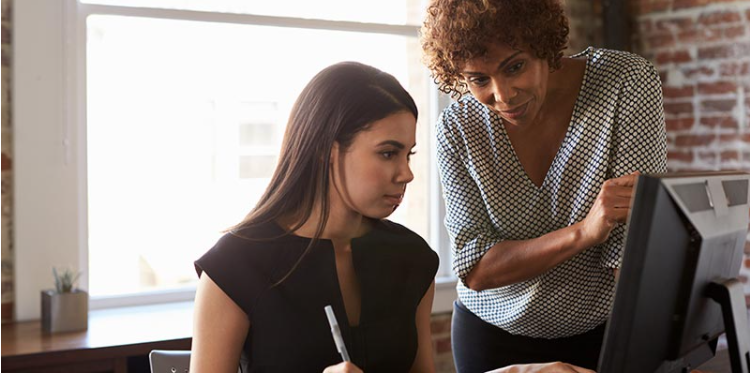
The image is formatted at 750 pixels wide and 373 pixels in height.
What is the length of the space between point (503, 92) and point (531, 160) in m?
0.27

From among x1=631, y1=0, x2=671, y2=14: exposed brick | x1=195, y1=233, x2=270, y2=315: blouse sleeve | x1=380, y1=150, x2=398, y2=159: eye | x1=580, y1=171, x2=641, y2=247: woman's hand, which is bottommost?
x1=195, y1=233, x2=270, y2=315: blouse sleeve

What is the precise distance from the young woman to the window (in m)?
1.56


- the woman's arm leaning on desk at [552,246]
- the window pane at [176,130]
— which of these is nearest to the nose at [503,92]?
the woman's arm leaning on desk at [552,246]

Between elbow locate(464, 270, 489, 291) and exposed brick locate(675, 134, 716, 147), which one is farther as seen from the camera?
exposed brick locate(675, 134, 716, 147)

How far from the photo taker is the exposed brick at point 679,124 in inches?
145

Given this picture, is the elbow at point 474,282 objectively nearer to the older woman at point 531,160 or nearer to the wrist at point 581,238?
the older woman at point 531,160

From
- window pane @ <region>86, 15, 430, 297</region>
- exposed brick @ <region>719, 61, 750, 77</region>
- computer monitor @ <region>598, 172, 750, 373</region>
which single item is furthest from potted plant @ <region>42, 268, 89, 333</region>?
exposed brick @ <region>719, 61, 750, 77</region>

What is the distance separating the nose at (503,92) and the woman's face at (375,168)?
0.65 feet

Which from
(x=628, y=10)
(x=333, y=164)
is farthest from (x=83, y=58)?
(x=628, y=10)

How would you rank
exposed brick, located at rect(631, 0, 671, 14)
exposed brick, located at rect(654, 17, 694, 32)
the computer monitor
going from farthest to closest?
exposed brick, located at rect(631, 0, 671, 14) < exposed brick, located at rect(654, 17, 694, 32) < the computer monitor

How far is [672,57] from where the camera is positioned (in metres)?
3.74

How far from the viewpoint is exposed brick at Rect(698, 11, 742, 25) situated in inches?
137

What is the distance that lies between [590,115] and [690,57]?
2038 millimetres

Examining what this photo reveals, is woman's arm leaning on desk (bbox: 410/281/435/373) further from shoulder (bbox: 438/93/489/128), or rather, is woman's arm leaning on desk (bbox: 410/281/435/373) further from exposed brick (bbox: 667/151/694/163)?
exposed brick (bbox: 667/151/694/163)
